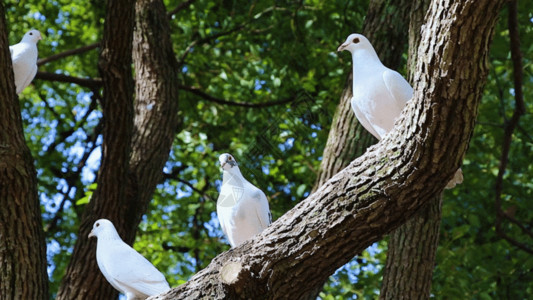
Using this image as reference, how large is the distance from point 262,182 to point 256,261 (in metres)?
2.02

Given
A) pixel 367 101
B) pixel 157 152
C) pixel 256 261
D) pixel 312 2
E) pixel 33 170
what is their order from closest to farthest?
1. pixel 256 261
2. pixel 367 101
3. pixel 33 170
4. pixel 157 152
5. pixel 312 2

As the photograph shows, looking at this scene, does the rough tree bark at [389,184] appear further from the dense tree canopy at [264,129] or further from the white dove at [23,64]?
the dense tree canopy at [264,129]

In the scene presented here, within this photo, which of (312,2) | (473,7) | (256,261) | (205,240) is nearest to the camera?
(473,7)

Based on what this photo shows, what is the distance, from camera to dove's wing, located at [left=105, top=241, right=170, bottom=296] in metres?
4.93

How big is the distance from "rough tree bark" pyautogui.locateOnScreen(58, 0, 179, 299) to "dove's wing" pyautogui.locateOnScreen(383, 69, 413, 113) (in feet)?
6.71

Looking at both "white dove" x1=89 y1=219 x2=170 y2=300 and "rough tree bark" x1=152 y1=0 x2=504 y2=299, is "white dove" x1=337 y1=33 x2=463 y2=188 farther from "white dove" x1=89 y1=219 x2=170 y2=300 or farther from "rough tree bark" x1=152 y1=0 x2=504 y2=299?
"white dove" x1=89 y1=219 x2=170 y2=300

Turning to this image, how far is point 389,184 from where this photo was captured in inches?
142

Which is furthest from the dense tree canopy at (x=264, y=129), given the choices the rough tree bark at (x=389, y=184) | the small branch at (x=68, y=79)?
the rough tree bark at (x=389, y=184)

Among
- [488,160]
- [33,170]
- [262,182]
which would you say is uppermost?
[488,160]

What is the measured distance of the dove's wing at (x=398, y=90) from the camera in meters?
4.61

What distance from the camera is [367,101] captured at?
473 cm

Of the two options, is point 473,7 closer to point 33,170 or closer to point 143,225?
point 33,170

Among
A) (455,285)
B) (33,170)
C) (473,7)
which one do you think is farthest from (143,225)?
(473,7)

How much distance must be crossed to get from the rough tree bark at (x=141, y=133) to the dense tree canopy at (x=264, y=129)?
0.56 m
